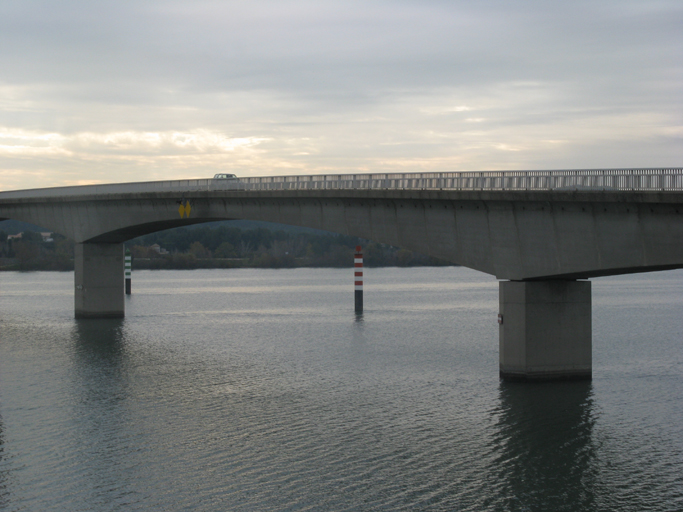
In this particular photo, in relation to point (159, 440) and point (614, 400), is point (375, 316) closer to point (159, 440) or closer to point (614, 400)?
point (614, 400)

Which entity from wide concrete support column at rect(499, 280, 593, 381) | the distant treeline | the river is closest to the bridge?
wide concrete support column at rect(499, 280, 593, 381)

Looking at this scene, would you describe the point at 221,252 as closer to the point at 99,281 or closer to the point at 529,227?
the point at 99,281

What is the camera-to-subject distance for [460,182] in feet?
107

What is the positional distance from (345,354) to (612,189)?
16936 mm

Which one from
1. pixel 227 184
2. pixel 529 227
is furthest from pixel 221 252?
pixel 529 227

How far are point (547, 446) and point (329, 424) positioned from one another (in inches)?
268

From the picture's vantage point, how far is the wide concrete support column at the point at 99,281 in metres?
57.3

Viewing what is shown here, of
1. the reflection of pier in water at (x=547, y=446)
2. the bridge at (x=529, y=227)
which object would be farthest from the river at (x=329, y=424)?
the bridge at (x=529, y=227)

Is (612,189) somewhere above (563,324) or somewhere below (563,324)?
above

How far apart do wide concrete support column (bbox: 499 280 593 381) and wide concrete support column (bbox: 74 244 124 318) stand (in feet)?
119

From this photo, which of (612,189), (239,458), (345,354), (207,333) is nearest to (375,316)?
(207,333)

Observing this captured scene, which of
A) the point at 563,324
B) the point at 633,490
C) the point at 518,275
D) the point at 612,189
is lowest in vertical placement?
the point at 633,490

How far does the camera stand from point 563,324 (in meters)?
30.1

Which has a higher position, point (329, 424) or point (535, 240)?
point (535, 240)
